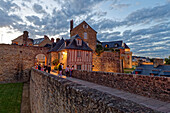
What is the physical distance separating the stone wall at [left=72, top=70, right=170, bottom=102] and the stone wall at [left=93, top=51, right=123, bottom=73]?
14.9 metres

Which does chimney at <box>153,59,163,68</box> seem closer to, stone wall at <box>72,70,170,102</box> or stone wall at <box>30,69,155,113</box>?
stone wall at <box>72,70,170,102</box>

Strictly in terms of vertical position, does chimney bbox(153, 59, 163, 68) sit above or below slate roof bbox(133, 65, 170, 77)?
above

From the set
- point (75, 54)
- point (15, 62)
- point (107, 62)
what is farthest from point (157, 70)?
point (15, 62)

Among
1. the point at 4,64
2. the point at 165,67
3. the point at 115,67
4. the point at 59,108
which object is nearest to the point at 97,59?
the point at 115,67

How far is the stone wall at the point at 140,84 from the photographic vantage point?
15.4ft

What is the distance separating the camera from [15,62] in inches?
795

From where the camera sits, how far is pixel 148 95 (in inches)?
201

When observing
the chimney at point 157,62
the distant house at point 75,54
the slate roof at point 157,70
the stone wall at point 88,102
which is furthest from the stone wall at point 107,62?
the stone wall at point 88,102

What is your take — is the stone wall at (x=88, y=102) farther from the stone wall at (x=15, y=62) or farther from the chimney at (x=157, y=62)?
the stone wall at (x=15, y=62)

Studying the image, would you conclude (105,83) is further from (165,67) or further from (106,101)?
(165,67)

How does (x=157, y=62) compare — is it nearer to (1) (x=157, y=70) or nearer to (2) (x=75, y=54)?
(1) (x=157, y=70)

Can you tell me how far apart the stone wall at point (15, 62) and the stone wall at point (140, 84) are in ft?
58.2

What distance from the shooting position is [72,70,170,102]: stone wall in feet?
15.4

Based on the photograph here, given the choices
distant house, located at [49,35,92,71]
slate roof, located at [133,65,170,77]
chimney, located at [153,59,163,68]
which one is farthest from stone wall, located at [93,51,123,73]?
chimney, located at [153,59,163,68]
